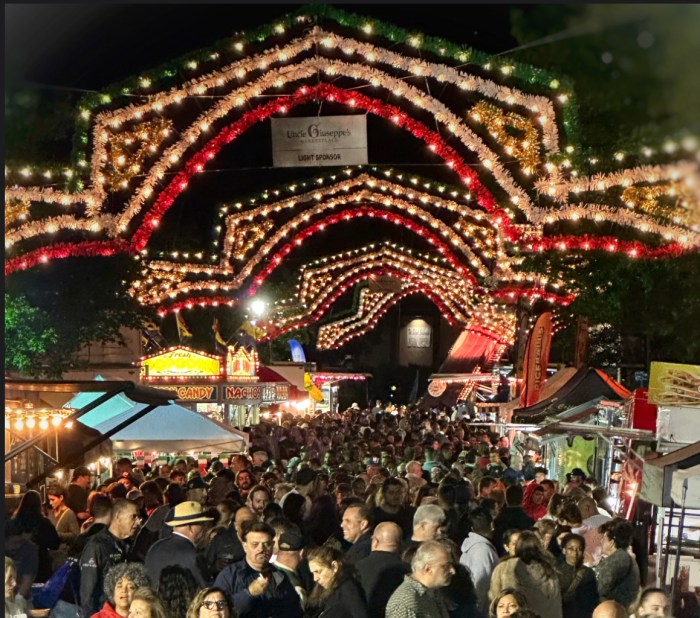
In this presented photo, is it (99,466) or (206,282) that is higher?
(206,282)

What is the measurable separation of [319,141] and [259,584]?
1014 cm

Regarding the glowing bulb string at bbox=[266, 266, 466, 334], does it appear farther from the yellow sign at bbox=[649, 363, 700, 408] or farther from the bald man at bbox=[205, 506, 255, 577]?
the bald man at bbox=[205, 506, 255, 577]

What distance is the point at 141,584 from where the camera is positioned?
650 cm

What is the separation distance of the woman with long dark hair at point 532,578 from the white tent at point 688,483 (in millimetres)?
1906

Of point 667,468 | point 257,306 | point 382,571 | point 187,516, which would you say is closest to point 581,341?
point 257,306

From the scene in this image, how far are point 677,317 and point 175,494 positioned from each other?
13452 millimetres

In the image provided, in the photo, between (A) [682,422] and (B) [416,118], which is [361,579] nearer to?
(A) [682,422]

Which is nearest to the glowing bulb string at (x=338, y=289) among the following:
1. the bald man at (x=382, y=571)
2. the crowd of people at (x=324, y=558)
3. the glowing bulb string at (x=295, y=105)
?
the glowing bulb string at (x=295, y=105)

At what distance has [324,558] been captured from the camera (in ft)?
22.9

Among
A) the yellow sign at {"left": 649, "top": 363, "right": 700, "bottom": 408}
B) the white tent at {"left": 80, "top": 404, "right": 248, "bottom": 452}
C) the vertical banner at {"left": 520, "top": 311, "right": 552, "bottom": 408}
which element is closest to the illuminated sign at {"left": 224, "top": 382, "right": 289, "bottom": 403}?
the vertical banner at {"left": 520, "top": 311, "right": 552, "bottom": 408}

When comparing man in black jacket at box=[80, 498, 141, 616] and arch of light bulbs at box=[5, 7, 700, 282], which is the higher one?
arch of light bulbs at box=[5, 7, 700, 282]

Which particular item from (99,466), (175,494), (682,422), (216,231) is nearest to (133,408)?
(99,466)

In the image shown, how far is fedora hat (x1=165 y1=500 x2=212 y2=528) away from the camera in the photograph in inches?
317

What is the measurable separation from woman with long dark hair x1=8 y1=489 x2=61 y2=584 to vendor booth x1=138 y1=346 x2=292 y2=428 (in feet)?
52.6
